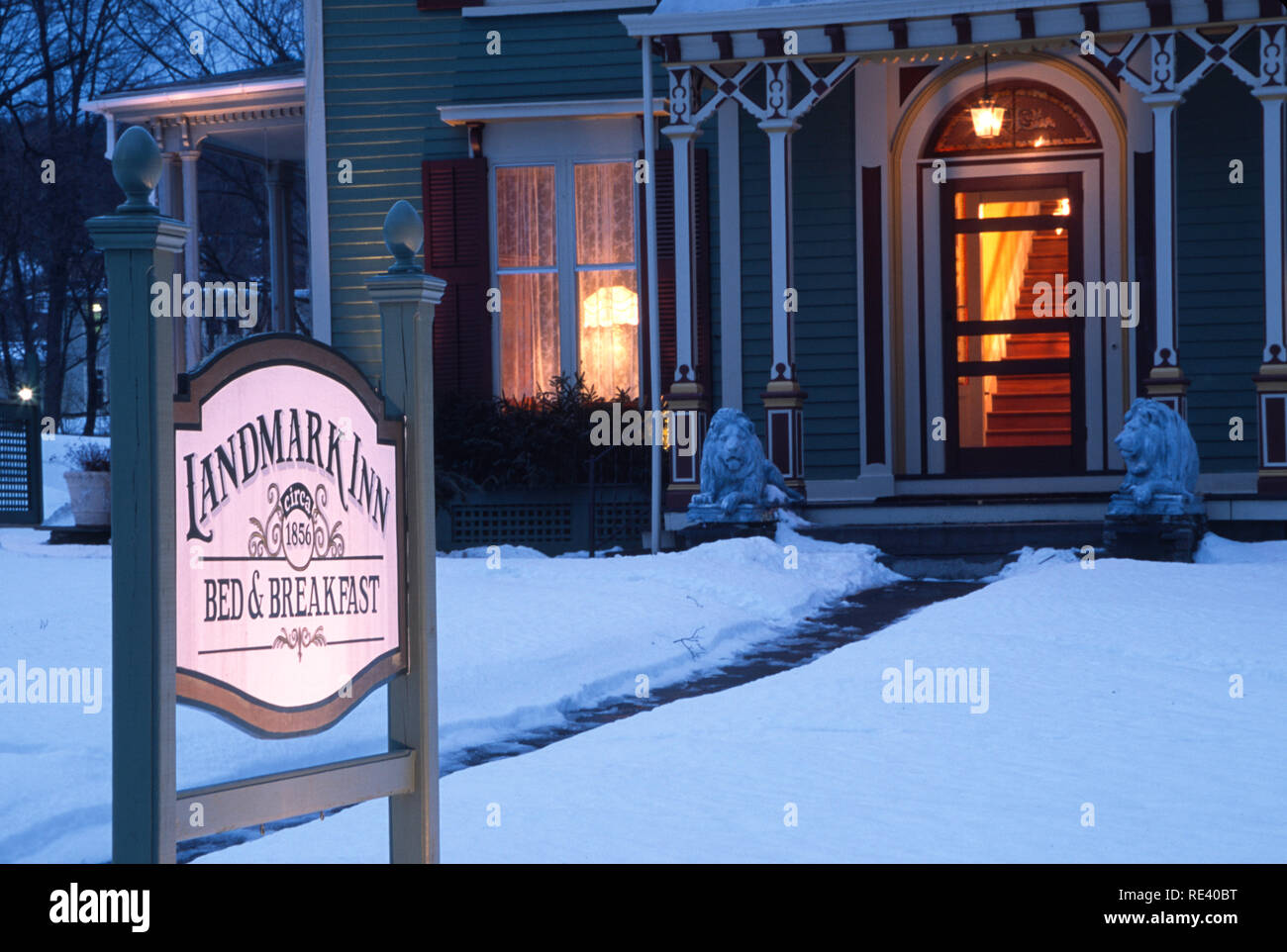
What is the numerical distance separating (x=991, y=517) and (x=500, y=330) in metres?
5.35

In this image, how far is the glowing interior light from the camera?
50.2 ft

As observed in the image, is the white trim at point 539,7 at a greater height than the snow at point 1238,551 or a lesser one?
greater

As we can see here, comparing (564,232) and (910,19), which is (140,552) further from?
(564,232)

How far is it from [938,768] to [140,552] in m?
3.22

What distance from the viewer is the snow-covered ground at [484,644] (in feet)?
19.4

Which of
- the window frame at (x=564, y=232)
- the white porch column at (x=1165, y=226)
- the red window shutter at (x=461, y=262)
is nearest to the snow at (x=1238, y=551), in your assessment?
the white porch column at (x=1165, y=226)

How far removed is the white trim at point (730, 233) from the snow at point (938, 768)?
689 centimetres

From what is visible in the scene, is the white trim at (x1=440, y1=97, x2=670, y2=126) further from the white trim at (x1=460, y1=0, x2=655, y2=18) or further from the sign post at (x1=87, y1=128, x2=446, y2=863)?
the sign post at (x1=87, y1=128, x2=446, y2=863)

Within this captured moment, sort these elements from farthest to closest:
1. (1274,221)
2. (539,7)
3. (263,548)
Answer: (539,7) → (1274,221) → (263,548)

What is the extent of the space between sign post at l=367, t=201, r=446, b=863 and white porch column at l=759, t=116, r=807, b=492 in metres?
9.11

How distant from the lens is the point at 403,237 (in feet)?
13.4

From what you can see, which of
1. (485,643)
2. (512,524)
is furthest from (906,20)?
(485,643)

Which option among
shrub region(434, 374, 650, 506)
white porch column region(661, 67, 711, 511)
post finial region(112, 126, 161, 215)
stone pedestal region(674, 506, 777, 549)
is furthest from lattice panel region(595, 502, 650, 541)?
post finial region(112, 126, 161, 215)

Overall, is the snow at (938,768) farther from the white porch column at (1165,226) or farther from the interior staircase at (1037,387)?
the interior staircase at (1037,387)
